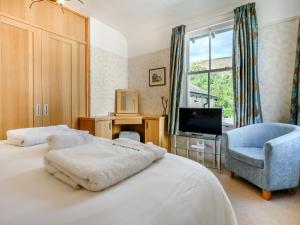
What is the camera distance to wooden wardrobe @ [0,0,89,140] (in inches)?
94.0

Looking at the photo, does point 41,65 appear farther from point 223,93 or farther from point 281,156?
point 281,156

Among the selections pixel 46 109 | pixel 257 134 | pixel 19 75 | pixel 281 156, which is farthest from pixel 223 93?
pixel 19 75

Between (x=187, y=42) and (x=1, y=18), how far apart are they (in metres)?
3.05

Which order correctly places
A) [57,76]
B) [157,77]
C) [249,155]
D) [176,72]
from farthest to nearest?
[157,77] < [176,72] < [57,76] < [249,155]

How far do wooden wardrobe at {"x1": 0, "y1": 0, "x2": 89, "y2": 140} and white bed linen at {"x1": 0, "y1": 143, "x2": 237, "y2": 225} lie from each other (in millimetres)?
1777

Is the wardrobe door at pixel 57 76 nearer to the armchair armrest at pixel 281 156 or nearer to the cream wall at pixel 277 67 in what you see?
the armchair armrest at pixel 281 156

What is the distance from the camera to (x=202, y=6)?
3066mm

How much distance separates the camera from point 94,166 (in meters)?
0.81

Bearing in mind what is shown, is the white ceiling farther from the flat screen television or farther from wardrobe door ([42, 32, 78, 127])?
the flat screen television

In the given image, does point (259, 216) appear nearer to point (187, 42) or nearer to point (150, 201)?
point (150, 201)

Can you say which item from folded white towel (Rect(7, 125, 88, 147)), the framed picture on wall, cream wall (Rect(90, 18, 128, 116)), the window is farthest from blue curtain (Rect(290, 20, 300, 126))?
cream wall (Rect(90, 18, 128, 116))

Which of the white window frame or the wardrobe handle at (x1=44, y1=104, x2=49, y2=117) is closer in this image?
the wardrobe handle at (x1=44, y1=104, x2=49, y2=117)

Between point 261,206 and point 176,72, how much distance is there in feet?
8.18

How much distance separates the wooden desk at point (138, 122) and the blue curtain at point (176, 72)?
240 millimetres
